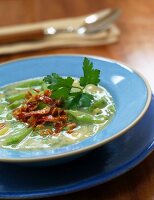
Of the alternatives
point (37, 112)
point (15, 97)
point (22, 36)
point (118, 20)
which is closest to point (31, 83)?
point (15, 97)

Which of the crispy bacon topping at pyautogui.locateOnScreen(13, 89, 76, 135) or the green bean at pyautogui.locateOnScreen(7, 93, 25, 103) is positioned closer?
the crispy bacon topping at pyautogui.locateOnScreen(13, 89, 76, 135)

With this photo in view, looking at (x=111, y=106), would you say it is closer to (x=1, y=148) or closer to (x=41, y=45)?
(x=1, y=148)

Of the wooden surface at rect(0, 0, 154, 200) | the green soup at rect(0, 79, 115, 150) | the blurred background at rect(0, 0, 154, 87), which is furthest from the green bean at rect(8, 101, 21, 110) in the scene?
the blurred background at rect(0, 0, 154, 87)

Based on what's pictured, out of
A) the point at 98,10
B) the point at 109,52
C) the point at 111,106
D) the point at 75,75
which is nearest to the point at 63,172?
the point at 111,106

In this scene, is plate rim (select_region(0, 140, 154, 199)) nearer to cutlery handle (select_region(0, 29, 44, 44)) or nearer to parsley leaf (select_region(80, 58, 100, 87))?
parsley leaf (select_region(80, 58, 100, 87))

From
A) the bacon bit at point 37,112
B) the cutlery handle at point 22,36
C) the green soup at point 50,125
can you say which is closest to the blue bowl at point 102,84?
the green soup at point 50,125

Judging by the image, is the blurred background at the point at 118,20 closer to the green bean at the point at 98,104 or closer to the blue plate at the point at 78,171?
the green bean at the point at 98,104

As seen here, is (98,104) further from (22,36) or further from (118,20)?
(118,20)
